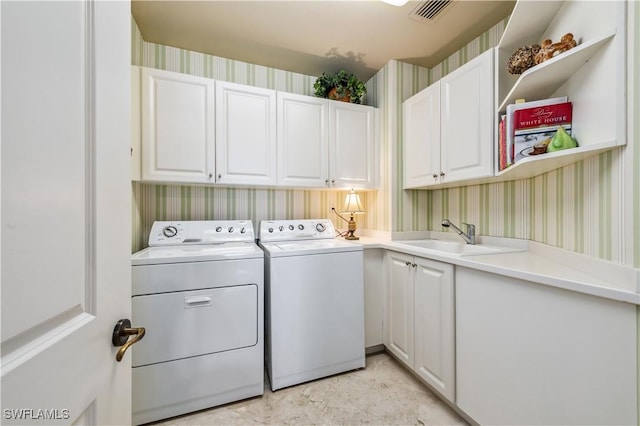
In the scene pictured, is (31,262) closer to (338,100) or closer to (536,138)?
(536,138)

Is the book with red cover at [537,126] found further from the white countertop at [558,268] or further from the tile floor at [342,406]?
the tile floor at [342,406]

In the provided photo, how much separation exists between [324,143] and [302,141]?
0.69 feet

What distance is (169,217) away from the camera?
215cm

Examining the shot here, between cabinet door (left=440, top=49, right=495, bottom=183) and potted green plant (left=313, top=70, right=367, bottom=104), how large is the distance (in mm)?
777

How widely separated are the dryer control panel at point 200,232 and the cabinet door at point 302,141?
0.53 meters

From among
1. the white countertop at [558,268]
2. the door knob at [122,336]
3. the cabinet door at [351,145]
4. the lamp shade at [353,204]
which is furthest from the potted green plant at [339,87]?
the door knob at [122,336]

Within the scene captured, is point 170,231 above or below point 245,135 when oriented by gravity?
below

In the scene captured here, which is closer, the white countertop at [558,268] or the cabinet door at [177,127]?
the white countertop at [558,268]

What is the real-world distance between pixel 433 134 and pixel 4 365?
91.7 inches

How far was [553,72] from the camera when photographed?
1150mm

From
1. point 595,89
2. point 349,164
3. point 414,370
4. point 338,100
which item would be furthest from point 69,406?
point 338,100

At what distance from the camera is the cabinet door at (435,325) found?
4.84ft

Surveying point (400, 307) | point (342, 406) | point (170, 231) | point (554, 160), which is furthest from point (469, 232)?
point (170, 231)

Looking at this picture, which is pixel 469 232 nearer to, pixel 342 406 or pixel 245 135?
pixel 342 406
